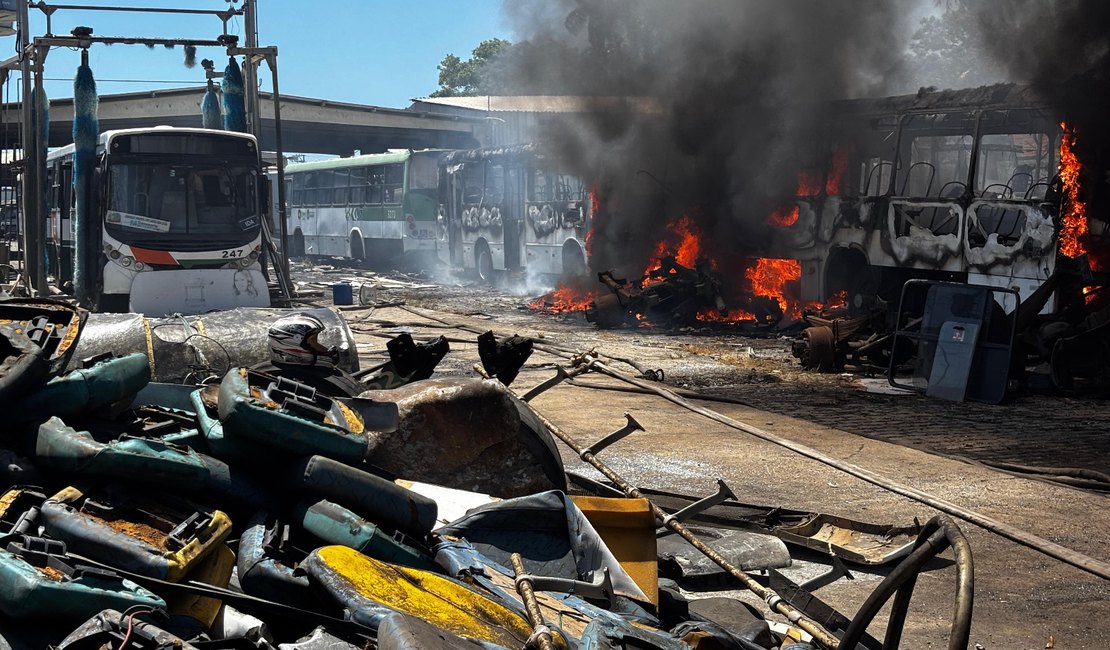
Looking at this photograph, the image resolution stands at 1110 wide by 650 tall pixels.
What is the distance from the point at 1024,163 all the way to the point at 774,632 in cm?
1083

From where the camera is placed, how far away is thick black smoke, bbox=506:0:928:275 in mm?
19234

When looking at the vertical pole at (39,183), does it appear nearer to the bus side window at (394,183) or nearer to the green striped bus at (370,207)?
the green striped bus at (370,207)

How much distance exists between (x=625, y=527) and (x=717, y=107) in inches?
659

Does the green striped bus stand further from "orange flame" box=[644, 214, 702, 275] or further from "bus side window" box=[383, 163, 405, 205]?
"orange flame" box=[644, 214, 702, 275]

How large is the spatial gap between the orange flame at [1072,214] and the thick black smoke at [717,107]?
5.77 meters

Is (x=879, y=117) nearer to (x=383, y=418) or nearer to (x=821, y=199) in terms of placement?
(x=821, y=199)

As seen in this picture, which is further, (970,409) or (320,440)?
(970,409)

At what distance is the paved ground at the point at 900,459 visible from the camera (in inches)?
208

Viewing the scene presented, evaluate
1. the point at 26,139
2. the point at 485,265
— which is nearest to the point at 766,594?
the point at 26,139

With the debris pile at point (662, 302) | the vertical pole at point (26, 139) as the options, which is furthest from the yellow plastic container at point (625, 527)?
the vertical pole at point (26, 139)

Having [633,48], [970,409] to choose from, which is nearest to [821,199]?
[970,409]

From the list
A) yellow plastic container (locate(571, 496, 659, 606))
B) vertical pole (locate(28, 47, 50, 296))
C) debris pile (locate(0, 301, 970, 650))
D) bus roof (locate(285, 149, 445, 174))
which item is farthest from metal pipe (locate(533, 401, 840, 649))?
bus roof (locate(285, 149, 445, 174))

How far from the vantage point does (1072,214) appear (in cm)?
1245

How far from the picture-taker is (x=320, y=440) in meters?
4.31
